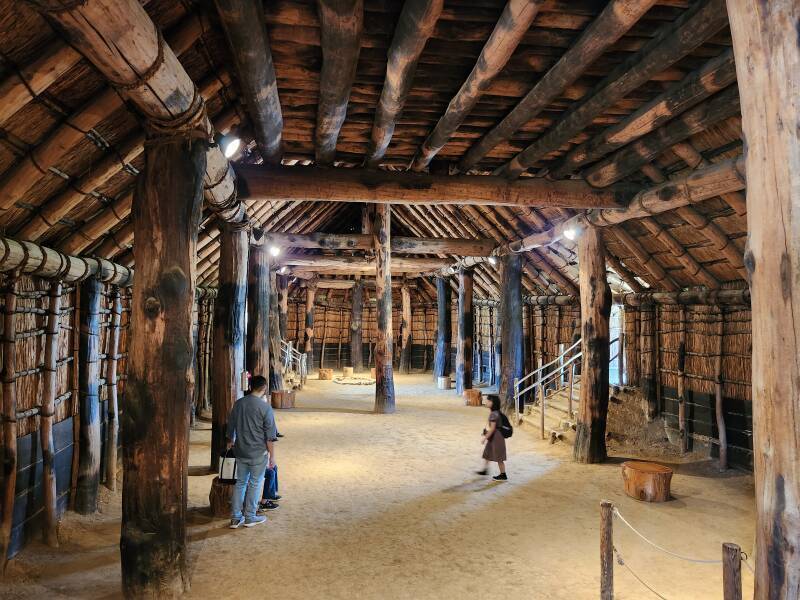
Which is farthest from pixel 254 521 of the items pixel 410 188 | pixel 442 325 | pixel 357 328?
pixel 357 328

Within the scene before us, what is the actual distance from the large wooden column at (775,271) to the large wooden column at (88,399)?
6.03 metres

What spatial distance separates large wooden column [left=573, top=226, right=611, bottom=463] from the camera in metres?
7.77

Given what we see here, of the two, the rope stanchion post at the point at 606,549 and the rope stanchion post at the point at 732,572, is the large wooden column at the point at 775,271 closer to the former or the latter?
the rope stanchion post at the point at 732,572

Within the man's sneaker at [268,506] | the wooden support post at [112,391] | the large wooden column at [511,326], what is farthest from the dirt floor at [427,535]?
the large wooden column at [511,326]

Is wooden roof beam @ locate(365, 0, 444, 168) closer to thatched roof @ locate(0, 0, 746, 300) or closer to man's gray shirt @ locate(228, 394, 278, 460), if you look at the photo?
thatched roof @ locate(0, 0, 746, 300)

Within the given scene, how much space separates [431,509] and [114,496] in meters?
3.77

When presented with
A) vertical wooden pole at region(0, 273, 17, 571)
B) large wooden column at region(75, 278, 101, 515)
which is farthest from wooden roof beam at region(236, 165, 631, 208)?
vertical wooden pole at region(0, 273, 17, 571)

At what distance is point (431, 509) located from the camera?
19.2ft

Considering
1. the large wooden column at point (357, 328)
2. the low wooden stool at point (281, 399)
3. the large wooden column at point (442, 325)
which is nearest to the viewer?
the low wooden stool at point (281, 399)

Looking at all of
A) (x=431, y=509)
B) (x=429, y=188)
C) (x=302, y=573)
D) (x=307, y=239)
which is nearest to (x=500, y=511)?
(x=431, y=509)

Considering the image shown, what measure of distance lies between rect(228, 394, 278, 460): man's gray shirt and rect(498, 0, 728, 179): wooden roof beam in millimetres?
4091

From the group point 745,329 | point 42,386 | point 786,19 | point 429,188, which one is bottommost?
point 42,386

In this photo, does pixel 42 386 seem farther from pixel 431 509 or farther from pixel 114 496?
pixel 431 509

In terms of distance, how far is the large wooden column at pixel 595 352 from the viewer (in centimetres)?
777
